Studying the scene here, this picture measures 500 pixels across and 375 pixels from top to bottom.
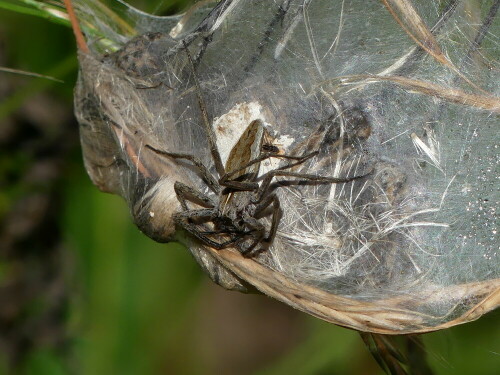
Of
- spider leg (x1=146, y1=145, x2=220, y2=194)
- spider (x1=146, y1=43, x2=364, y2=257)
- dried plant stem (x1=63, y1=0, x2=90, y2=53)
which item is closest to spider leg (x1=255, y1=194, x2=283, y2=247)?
spider (x1=146, y1=43, x2=364, y2=257)

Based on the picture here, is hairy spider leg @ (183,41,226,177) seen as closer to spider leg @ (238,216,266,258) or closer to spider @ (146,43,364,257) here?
spider @ (146,43,364,257)

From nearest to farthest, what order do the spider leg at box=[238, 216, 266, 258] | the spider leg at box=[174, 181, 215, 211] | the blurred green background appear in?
the spider leg at box=[238, 216, 266, 258] < the spider leg at box=[174, 181, 215, 211] < the blurred green background

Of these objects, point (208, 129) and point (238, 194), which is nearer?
point (208, 129)

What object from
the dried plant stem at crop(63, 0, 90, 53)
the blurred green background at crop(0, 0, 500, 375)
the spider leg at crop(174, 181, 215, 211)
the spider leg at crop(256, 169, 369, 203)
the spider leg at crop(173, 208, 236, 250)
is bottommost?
the blurred green background at crop(0, 0, 500, 375)

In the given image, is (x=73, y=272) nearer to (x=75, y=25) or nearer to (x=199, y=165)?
(x=199, y=165)

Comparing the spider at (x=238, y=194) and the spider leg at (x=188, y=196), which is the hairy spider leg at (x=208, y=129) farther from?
the spider leg at (x=188, y=196)

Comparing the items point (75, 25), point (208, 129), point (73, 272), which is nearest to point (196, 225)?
point (208, 129)

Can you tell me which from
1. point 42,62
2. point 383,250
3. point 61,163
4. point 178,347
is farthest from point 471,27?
point 178,347

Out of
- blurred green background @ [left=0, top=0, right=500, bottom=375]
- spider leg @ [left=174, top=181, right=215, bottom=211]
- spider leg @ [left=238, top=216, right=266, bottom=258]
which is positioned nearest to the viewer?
spider leg @ [left=238, top=216, right=266, bottom=258]
